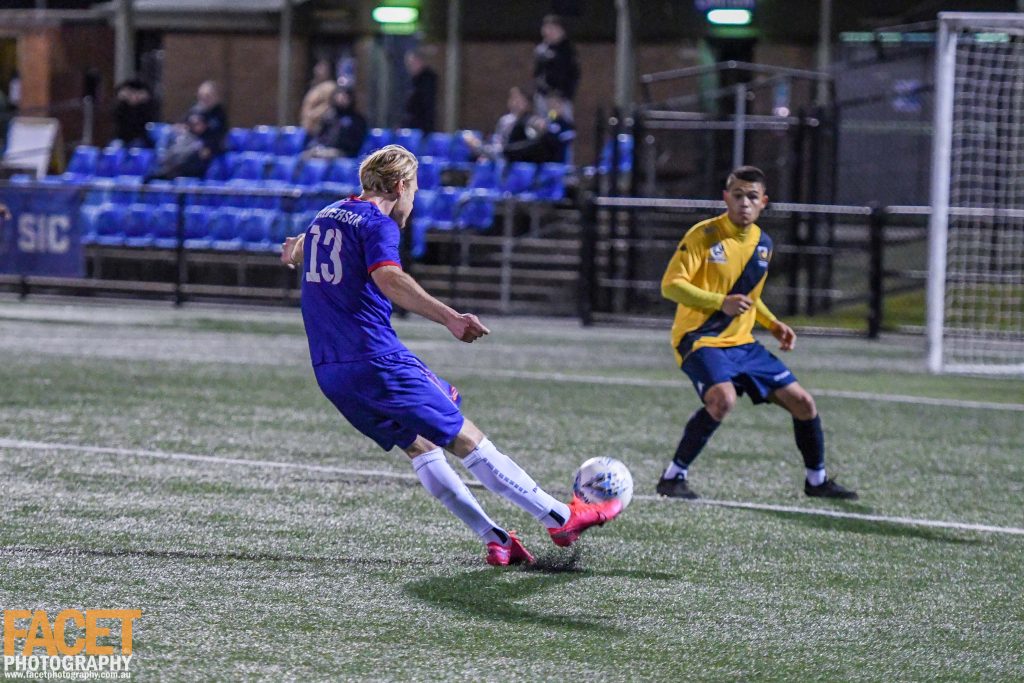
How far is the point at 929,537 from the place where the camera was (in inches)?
262

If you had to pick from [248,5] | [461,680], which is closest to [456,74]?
[248,5]

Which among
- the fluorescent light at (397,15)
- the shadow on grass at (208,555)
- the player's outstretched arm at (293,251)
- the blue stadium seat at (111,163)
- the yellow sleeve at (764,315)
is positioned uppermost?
the fluorescent light at (397,15)

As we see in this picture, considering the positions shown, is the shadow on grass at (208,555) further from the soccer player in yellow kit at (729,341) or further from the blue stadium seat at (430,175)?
the blue stadium seat at (430,175)

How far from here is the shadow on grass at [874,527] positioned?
21.8 feet

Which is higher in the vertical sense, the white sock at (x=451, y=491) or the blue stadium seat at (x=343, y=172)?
the blue stadium seat at (x=343, y=172)

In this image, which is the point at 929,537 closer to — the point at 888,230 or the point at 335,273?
the point at 335,273

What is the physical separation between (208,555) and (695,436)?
2.67 metres

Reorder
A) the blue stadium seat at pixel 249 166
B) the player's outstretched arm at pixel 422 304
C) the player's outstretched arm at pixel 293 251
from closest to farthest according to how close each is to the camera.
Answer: the player's outstretched arm at pixel 422 304 < the player's outstretched arm at pixel 293 251 < the blue stadium seat at pixel 249 166

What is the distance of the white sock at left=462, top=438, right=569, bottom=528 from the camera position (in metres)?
5.67

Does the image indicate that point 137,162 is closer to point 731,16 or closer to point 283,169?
point 283,169

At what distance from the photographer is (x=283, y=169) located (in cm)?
2178

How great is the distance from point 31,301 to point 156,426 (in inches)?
425

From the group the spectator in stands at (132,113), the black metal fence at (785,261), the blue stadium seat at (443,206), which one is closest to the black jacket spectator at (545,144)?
the blue stadium seat at (443,206)

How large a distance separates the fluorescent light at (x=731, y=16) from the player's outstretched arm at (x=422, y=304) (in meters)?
17.7
